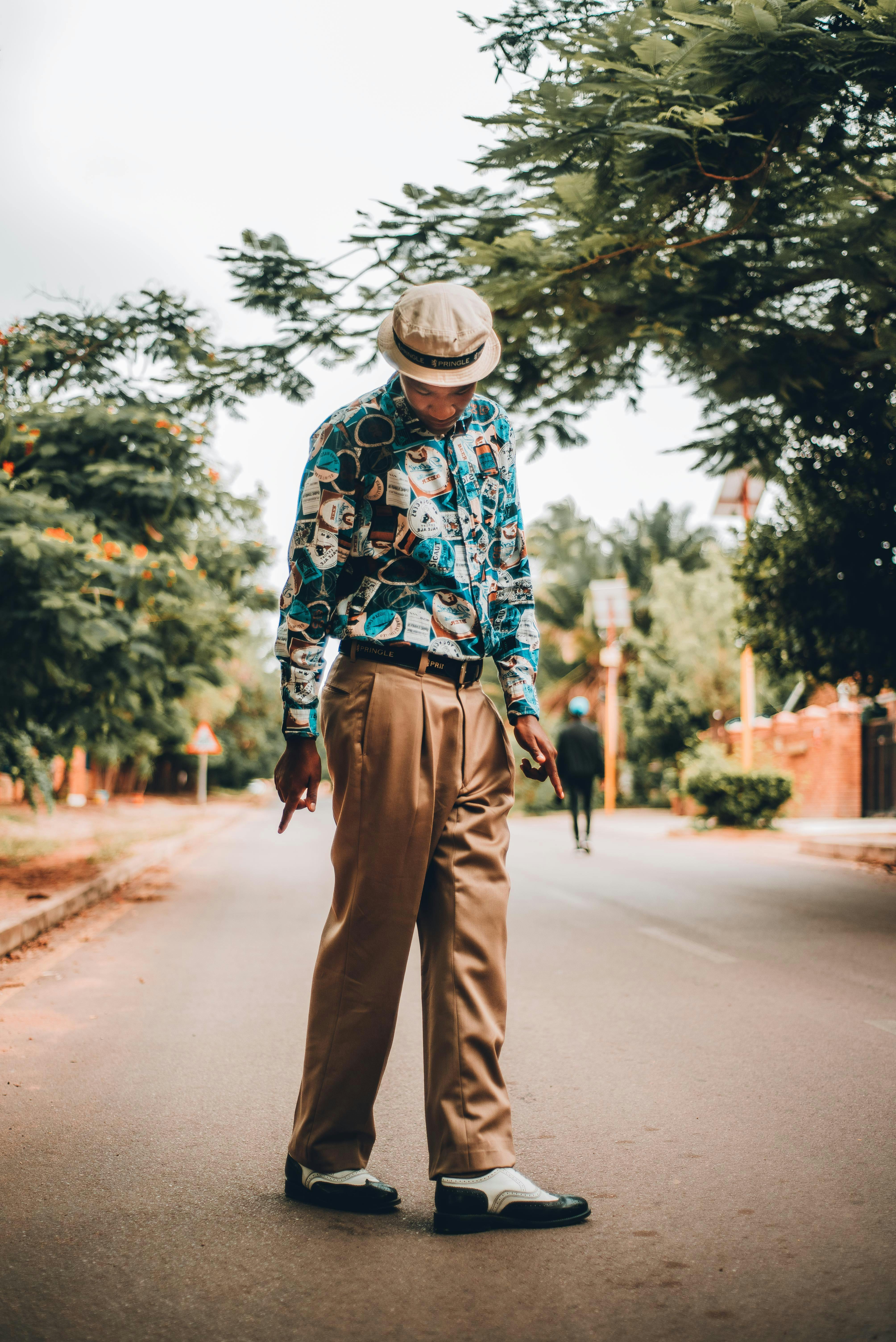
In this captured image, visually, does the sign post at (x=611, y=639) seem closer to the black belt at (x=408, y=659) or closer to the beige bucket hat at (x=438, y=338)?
the black belt at (x=408, y=659)

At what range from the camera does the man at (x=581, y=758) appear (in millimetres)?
15047

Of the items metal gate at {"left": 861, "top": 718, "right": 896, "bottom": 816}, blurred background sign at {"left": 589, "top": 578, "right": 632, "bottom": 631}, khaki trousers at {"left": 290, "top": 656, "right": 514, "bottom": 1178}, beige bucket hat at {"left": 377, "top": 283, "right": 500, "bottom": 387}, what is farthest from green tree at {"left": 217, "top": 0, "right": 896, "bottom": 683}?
blurred background sign at {"left": 589, "top": 578, "right": 632, "bottom": 631}

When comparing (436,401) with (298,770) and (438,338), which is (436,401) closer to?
(438,338)

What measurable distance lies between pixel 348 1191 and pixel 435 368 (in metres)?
1.94

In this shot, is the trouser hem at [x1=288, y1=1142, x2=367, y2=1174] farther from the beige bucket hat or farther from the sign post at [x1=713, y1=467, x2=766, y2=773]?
the sign post at [x1=713, y1=467, x2=766, y2=773]

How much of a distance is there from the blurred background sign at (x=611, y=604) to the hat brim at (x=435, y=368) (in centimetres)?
2804

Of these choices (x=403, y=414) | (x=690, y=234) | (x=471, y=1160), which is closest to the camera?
(x=471, y=1160)

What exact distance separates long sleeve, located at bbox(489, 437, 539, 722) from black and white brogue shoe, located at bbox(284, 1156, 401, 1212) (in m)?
1.17

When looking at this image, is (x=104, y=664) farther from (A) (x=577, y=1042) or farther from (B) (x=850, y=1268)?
(B) (x=850, y=1268)

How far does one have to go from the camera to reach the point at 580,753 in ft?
49.6

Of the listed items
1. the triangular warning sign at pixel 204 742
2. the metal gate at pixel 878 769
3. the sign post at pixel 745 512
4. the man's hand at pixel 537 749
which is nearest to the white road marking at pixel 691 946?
the man's hand at pixel 537 749

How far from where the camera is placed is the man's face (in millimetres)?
2941

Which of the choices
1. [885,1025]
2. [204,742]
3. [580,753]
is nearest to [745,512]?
[580,753]

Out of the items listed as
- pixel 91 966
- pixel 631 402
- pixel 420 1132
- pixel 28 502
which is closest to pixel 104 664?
pixel 28 502
